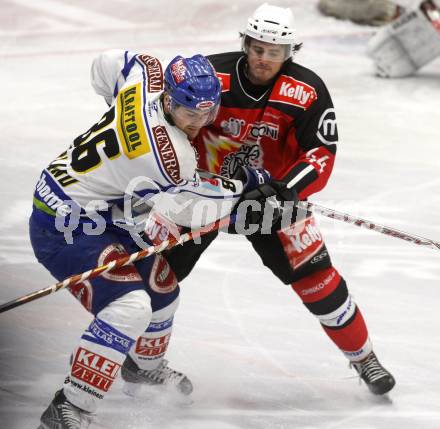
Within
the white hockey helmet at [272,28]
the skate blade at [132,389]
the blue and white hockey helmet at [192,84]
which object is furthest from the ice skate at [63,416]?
the white hockey helmet at [272,28]

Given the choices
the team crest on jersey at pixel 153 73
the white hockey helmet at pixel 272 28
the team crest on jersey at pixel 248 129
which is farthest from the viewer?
the team crest on jersey at pixel 248 129

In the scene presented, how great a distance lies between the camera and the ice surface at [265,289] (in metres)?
3.61

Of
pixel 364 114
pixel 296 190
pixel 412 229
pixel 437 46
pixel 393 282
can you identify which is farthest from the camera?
pixel 437 46

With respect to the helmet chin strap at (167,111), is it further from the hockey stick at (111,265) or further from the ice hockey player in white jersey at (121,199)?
the hockey stick at (111,265)

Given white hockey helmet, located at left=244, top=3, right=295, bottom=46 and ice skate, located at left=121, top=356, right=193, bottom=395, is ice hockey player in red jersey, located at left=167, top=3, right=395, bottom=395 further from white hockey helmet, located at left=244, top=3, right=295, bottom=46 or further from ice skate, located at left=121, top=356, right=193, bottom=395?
ice skate, located at left=121, top=356, right=193, bottom=395

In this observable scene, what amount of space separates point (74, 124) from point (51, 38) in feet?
5.90

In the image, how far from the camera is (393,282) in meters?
4.58

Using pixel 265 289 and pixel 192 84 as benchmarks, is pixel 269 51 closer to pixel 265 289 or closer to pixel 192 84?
pixel 192 84

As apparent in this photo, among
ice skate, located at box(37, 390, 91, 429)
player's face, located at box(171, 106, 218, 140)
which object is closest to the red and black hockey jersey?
player's face, located at box(171, 106, 218, 140)

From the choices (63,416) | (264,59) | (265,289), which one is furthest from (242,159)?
(63,416)

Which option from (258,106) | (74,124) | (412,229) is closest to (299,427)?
(258,106)

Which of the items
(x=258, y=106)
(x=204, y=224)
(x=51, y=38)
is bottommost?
(x=51, y=38)

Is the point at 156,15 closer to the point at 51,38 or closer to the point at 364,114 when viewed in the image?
the point at 51,38

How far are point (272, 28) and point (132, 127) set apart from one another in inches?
26.2
